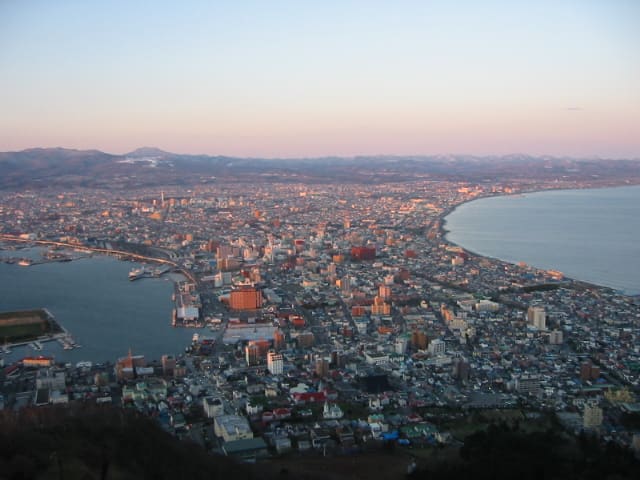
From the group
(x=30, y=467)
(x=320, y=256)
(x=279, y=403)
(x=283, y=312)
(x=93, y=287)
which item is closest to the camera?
(x=30, y=467)

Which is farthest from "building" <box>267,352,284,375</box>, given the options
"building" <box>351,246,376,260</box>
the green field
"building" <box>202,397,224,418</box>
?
"building" <box>351,246,376,260</box>

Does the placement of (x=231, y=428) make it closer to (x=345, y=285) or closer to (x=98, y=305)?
(x=98, y=305)

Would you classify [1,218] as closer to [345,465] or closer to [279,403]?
[279,403]

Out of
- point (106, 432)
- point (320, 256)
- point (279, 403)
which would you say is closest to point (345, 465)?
point (279, 403)

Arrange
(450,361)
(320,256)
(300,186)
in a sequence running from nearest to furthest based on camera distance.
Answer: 1. (450,361)
2. (320,256)
3. (300,186)

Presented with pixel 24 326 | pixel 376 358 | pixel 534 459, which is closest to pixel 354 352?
pixel 376 358

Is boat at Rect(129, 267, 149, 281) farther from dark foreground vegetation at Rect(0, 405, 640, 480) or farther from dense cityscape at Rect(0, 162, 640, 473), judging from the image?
dark foreground vegetation at Rect(0, 405, 640, 480)

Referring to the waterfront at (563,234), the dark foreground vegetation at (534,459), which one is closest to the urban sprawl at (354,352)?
the dark foreground vegetation at (534,459)
